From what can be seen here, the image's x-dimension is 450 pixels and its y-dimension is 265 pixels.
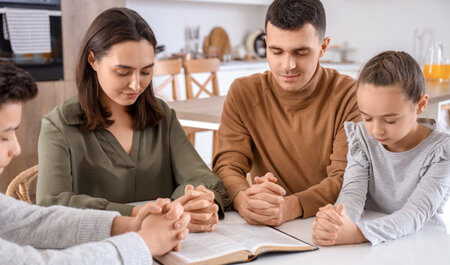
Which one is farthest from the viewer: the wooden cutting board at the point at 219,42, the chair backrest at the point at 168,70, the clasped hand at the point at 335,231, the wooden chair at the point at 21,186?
the wooden cutting board at the point at 219,42

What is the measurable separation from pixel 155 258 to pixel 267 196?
0.36 metres

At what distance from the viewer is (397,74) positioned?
4.25 ft

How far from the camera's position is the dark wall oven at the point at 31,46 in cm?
332

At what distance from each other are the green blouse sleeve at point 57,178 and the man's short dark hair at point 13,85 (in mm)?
442

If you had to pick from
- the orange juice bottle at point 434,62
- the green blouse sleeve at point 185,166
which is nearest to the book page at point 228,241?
the green blouse sleeve at point 185,166

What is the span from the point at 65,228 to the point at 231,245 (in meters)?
0.37

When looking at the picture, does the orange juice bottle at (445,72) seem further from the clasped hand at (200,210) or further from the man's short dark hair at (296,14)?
the clasped hand at (200,210)

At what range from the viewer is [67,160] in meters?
1.49

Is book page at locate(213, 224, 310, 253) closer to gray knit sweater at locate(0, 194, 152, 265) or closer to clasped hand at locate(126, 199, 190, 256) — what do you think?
Result: clasped hand at locate(126, 199, 190, 256)

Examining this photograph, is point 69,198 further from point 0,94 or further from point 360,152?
point 360,152

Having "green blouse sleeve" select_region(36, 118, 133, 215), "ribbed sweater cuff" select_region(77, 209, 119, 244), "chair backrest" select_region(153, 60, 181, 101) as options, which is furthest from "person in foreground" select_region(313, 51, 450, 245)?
"chair backrest" select_region(153, 60, 181, 101)

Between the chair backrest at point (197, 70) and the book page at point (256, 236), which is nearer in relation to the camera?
the book page at point (256, 236)

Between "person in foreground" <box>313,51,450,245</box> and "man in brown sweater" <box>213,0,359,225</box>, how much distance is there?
12 centimetres

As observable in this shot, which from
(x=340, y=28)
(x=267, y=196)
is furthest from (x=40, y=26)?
(x=340, y=28)
